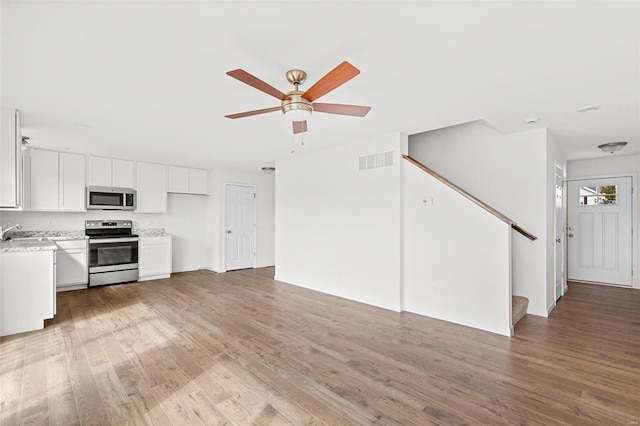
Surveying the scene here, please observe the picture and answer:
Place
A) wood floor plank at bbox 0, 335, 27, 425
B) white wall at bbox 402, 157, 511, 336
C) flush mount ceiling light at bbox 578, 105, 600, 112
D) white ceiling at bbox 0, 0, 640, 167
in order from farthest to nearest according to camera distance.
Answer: white wall at bbox 402, 157, 511, 336, flush mount ceiling light at bbox 578, 105, 600, 112, wood floor plank at bbox 0, 335, 27, 425, white ceiling at bbox 0, 0, 640, 167

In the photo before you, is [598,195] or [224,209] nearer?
[598,195]

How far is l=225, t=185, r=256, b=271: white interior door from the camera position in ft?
23.2

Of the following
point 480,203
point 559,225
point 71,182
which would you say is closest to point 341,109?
point 480,203

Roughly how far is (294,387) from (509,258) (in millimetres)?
2646

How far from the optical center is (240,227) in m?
7.28

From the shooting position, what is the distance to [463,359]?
274 cm

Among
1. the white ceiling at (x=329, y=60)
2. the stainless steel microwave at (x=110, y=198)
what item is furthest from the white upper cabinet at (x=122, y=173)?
the white ceiling at (x=329, y=60)

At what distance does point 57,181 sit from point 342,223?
5.01 m

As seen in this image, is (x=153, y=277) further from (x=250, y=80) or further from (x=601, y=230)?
(x=601, y=230)

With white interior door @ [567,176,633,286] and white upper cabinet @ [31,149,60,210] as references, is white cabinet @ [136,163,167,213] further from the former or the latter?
white interior door @ [567,176,633,286]

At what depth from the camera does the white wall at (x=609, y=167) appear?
538 cm

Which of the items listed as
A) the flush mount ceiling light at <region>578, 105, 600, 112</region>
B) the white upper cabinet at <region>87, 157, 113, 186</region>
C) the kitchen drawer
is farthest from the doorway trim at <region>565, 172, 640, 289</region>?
the kitchen drawer

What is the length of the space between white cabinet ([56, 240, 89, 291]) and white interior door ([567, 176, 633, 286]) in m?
9.20

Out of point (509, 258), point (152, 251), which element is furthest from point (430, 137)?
point (152, 251)
